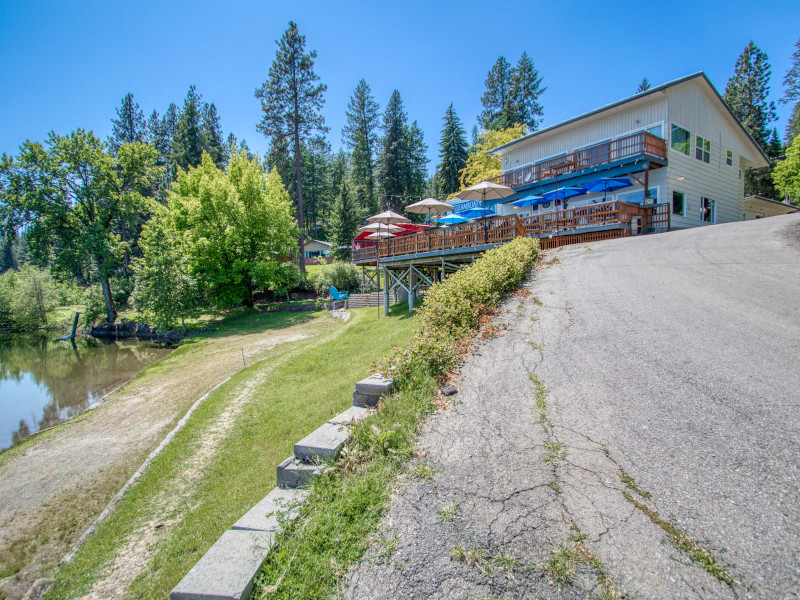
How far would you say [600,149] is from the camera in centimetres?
1789

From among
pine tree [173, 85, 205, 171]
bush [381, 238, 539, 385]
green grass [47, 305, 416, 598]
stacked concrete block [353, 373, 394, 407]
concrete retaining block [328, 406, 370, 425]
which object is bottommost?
green grass [47, 305, 416, 598]

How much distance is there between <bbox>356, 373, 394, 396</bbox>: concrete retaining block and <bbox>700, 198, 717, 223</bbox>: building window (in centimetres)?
2123

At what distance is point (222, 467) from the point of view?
5832 millimetres

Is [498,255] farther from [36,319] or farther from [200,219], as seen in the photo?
[36,319]

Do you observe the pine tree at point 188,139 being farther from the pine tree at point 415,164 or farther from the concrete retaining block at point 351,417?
the concrete retaining block at point 351,417

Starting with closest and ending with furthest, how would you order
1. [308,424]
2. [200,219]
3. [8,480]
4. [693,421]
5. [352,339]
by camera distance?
1. [693,421]
2. [308,424]
3. [8,480]
4. [352,339]
5. [200,219]

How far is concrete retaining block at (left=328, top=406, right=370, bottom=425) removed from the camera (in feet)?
14.3

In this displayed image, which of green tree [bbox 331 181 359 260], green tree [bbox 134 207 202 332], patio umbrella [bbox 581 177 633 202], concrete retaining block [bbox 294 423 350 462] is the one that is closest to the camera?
concrete retaining block [bbox 294 423 350 462]

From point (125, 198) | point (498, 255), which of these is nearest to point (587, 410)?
point (498, 255)

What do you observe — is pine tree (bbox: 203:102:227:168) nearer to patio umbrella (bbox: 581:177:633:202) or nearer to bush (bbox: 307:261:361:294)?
bush (bbox: 307:261:361:294)

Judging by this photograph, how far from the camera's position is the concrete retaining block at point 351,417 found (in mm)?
4364

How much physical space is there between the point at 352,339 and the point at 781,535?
11142 millimetres

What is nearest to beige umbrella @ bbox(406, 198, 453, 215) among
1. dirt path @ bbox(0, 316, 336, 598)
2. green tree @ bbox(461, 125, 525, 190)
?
dirt path @ bbox(0, 316, 336, 598)

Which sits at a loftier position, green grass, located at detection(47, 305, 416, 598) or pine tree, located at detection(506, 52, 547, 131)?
pine tree, located at detection(506, 52, 547, 131)
